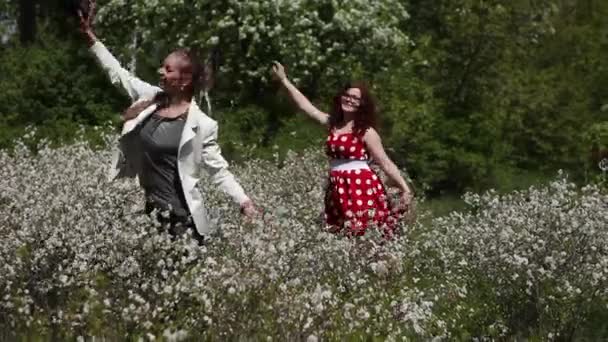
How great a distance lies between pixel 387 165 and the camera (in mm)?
8102

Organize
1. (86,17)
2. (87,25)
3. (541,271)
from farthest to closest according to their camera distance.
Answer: (86,17) < (87,25) < (541,271)

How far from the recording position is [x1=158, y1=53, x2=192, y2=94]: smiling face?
241 inches

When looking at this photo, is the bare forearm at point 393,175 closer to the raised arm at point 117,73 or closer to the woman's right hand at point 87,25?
the raised arm at point 117,73

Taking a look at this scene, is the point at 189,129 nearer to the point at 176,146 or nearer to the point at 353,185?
the point at 176,146

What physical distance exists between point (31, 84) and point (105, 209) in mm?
16294

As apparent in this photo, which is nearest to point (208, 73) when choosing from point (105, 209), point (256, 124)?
point (105, 209)

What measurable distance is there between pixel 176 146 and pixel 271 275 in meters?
1.41

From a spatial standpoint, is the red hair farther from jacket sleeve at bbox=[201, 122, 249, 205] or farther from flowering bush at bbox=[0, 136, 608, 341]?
jacket sleeve at bbox=[201, 122, 249, 205]

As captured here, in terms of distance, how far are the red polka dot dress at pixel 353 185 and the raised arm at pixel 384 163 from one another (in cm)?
7

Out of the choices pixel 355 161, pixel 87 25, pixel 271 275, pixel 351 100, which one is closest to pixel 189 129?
pixel 87 25

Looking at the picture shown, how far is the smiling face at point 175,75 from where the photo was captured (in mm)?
6129

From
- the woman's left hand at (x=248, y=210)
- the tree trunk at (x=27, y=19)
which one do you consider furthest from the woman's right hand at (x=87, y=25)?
the tree trunk at (x=27, y=19)

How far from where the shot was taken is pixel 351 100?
8094 mm

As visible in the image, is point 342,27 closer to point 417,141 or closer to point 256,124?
point 256,124
